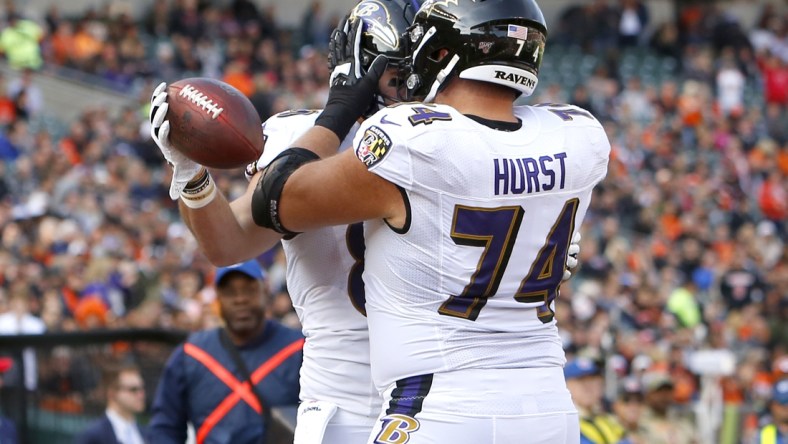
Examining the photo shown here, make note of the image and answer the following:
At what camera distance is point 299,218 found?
3.38 m

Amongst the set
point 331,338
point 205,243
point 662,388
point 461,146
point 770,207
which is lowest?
point 770,207

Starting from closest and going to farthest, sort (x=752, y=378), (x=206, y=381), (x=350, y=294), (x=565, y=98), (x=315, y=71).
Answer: (x=350, y=294)
(x=206, y=381)
(x=752, y=378)
(x=315, y=71)
(x=565, y=98)

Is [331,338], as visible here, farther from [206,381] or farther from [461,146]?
[206,381]

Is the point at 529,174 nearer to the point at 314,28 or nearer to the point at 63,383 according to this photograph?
the point at 63,383

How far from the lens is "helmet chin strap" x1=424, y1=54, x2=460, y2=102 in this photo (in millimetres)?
3457

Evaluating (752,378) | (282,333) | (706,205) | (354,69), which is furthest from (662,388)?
(706,205)

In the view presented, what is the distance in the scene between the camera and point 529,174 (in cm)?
334

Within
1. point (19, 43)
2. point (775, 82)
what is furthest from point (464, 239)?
point (775, 82)

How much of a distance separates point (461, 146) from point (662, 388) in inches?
213

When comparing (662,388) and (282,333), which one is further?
(662,388)

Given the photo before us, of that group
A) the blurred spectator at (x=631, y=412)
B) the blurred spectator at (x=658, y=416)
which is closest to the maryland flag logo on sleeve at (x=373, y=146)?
the blurred spectator at (x=631, y=412)

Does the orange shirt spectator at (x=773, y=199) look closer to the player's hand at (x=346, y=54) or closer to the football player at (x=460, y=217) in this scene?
the player's hand at (x=346, y=54)

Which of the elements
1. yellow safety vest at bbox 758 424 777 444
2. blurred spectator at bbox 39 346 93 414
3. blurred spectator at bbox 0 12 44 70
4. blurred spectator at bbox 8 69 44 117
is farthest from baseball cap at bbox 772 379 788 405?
blurred spectator at bbox 0 12 44 70

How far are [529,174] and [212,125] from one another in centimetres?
82
